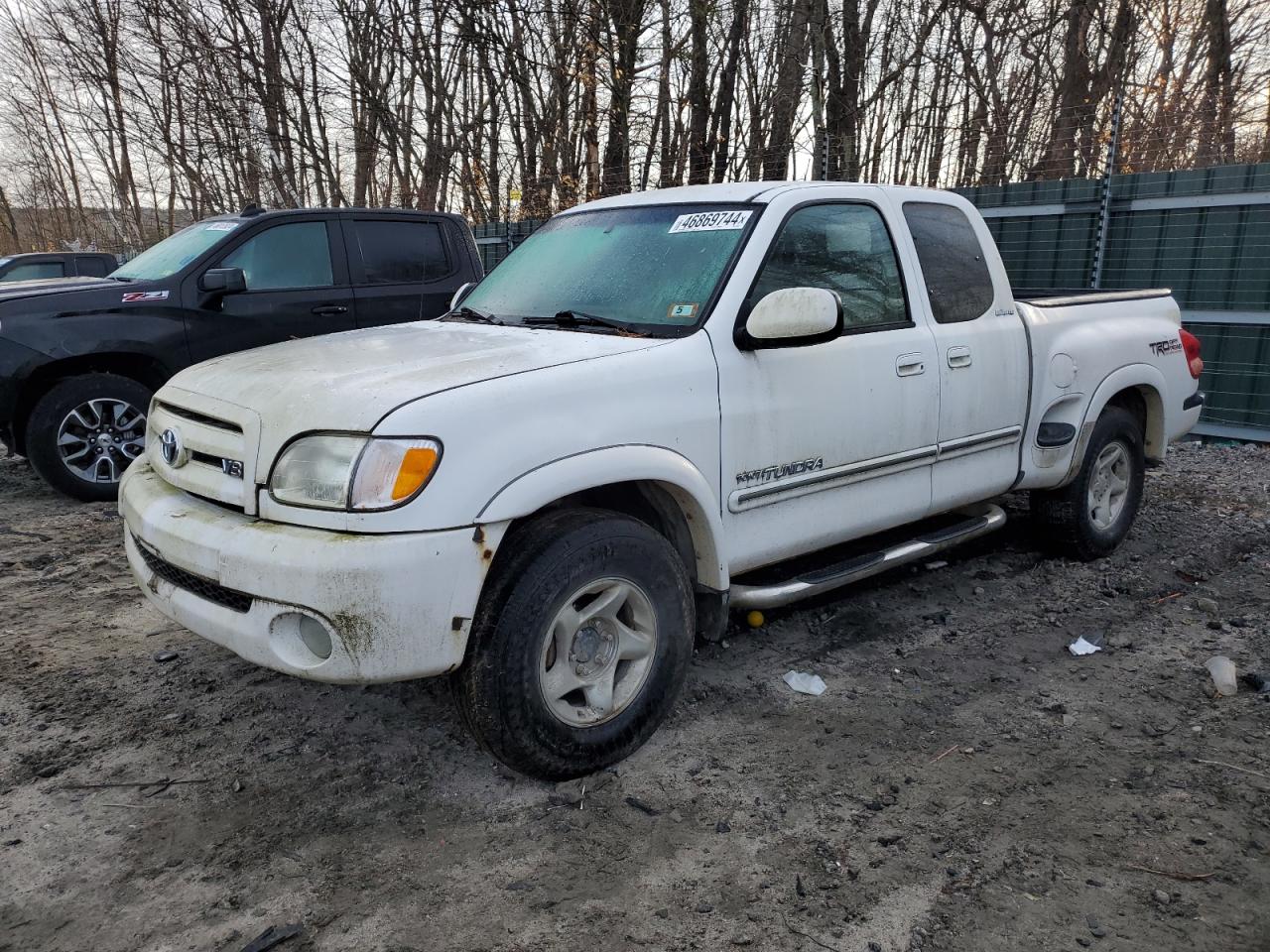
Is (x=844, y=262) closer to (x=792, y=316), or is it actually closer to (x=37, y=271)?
(x=792, y=316)

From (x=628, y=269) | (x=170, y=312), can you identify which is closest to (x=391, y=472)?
(x=628, y=269)

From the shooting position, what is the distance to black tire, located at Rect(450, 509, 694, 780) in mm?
2654

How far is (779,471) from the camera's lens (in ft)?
11.0

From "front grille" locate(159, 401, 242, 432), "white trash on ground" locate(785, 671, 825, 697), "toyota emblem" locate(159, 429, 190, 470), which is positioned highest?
"front grille" locate(159, 401, 242, 432)

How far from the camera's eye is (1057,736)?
10.7 feet

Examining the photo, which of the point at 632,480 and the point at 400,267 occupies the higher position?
the point at 400,267

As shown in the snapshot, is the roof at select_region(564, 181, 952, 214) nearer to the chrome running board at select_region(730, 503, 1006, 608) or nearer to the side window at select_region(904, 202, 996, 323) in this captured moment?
the side window at select_region(904, 202, 996, 323)

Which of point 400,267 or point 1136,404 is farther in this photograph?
point 400,267

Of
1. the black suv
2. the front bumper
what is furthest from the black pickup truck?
the black suv

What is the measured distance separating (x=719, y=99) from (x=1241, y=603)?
13.6 meters

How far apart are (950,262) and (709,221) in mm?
1316

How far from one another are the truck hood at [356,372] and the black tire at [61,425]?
3.38 metres

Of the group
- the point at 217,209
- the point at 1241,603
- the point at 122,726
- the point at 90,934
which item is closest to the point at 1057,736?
the point at 1241,603

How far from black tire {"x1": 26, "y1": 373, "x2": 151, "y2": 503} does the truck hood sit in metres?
3.38
